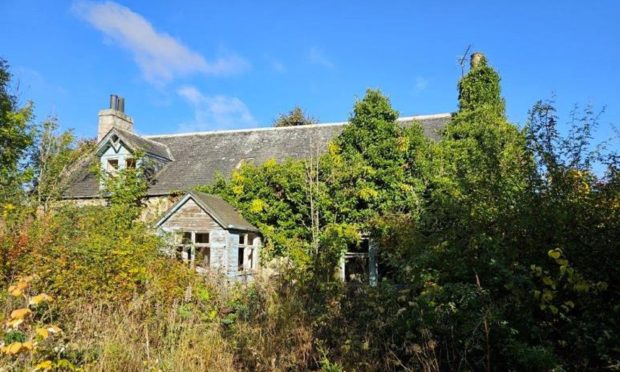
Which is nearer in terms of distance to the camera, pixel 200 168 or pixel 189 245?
pixel 189 245

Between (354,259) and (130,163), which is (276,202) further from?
(130,163)

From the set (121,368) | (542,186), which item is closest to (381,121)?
(542,186)

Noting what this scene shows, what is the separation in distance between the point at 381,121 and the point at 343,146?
1641mm

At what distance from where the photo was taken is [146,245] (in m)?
10.6

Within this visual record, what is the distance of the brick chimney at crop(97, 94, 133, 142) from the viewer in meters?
22.9

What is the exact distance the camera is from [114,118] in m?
→ 23.0

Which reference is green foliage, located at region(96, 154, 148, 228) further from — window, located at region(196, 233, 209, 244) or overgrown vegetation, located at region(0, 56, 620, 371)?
overgrown vegetation, located at region(0, 56, 620, 371)

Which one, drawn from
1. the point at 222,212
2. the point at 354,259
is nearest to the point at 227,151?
the point at 222,212

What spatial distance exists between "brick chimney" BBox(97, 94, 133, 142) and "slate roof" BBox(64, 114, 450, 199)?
7.10ft

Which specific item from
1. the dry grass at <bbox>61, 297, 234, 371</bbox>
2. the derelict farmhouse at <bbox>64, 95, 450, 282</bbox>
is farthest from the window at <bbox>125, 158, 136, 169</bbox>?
the dry grass at <bbox>61, 297, 234, 371</bbox>

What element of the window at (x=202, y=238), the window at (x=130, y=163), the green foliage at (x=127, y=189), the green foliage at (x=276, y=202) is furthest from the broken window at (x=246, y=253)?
the window at (x=130, y=163)

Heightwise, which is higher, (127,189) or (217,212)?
(127,189)

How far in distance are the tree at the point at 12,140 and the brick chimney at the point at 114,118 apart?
328cm

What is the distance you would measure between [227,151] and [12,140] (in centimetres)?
850
